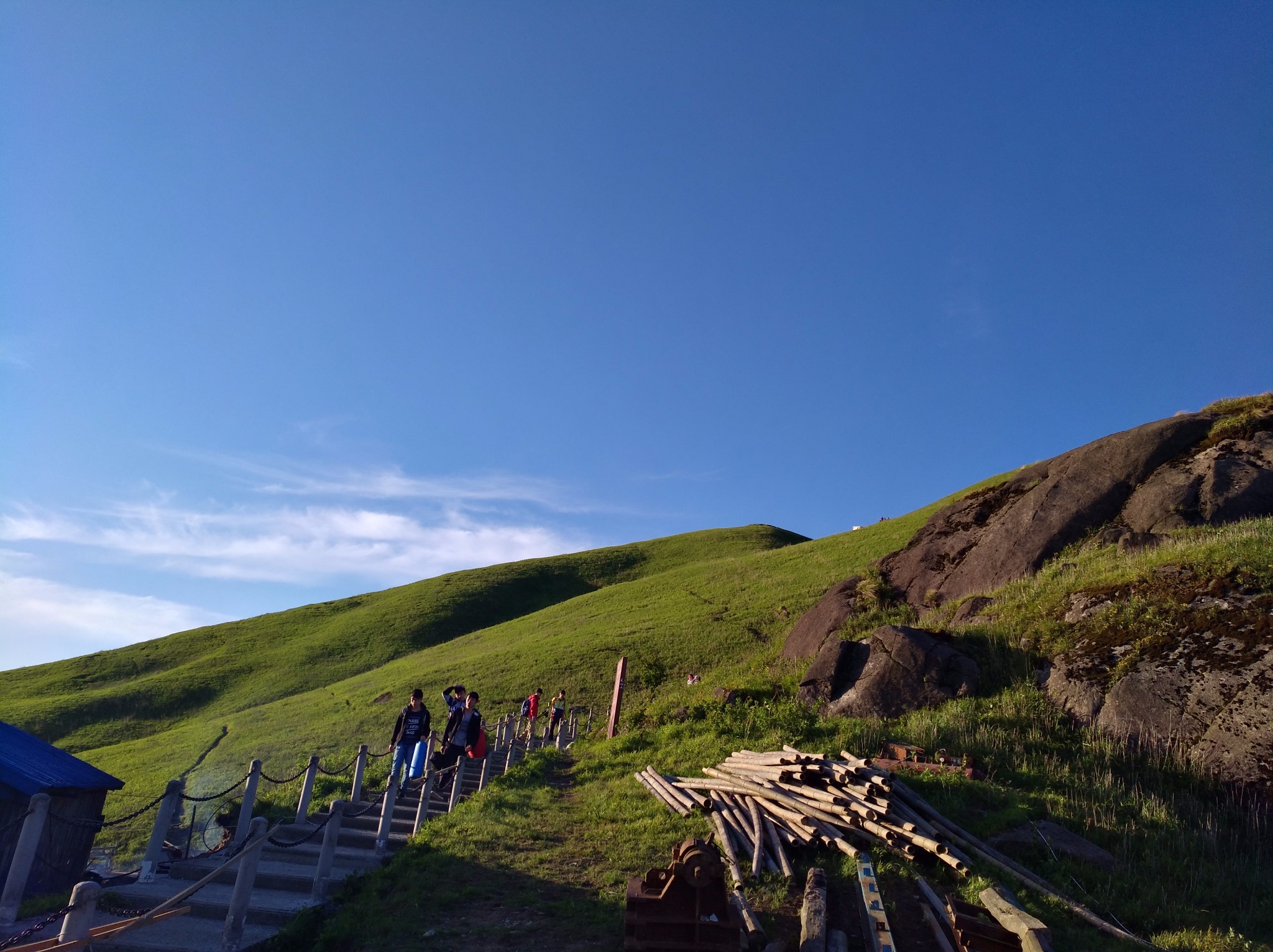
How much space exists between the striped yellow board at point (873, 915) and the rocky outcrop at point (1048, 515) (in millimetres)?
15800

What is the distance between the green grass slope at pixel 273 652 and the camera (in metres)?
44.3

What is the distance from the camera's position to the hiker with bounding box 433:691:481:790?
52.9 feet

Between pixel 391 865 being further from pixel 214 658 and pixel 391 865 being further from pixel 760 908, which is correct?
pixel 214 658

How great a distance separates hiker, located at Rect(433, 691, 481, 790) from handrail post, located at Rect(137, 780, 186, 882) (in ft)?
18.7

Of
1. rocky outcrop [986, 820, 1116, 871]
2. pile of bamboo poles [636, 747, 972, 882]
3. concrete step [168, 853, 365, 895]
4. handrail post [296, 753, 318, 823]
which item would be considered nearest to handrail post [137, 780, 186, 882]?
concrete step [168, 853, 365, 895]

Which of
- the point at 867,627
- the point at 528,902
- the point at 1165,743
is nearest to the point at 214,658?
the point at 867,627

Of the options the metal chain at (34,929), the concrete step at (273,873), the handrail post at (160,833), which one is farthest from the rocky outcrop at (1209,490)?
the metal chain at (34,929)

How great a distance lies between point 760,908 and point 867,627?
1568 centimetres

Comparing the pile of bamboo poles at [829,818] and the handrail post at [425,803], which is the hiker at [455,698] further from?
the pile of bamboo poles at [829,818]

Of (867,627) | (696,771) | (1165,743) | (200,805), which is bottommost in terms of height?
(200,805)

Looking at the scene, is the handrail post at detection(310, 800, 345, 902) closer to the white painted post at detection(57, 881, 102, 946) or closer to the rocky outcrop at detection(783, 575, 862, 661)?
the white painted post at detection(57, 881, 102, 946)

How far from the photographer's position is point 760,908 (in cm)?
874

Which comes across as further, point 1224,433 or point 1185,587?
point 1224,433

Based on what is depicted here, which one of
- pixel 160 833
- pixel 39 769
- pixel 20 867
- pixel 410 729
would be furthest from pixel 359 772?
pixel 20 867
